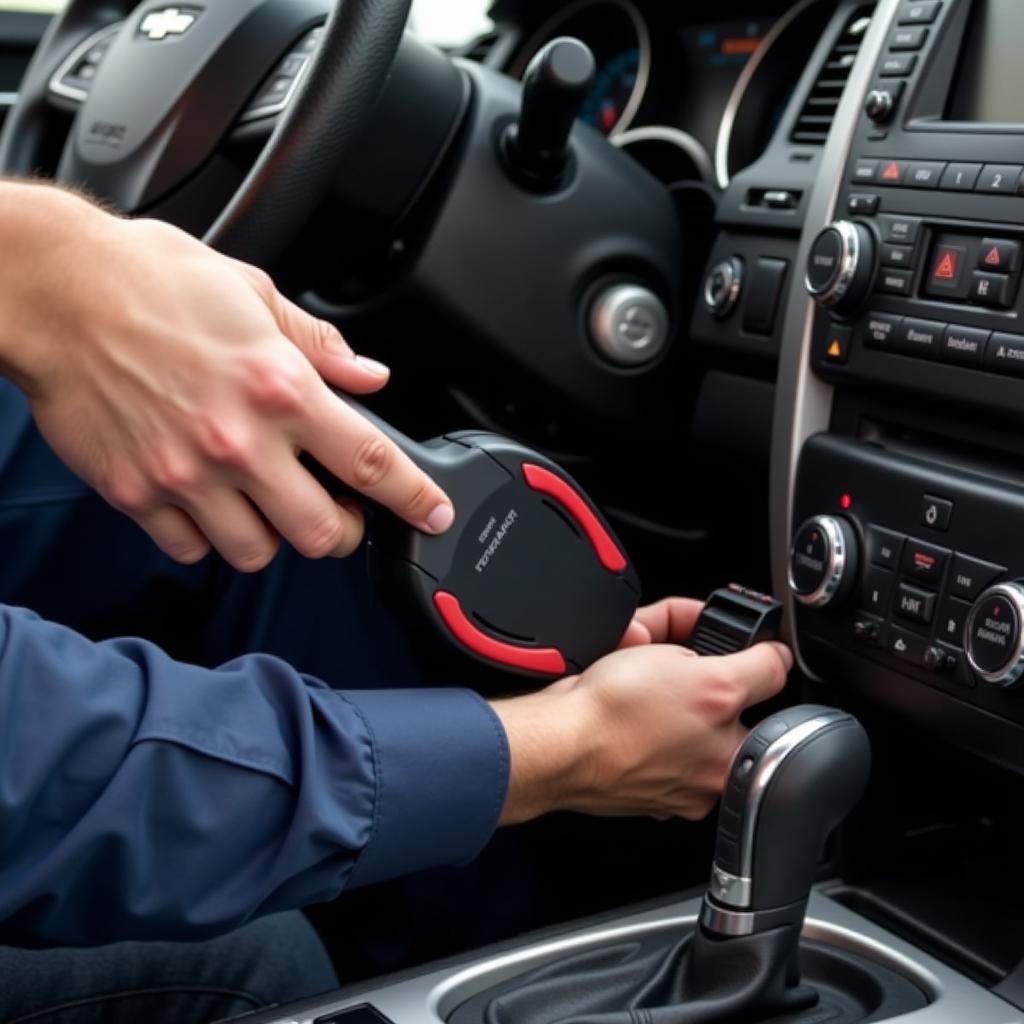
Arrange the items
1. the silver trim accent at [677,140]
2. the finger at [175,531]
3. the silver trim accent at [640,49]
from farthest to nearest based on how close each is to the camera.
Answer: the silver trim accent at [640,49]
the silver trim accent at [677,140]
the finger at [175,531]

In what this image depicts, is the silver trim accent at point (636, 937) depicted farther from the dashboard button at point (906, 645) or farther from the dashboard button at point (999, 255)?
the dashboard button at point (999, 255)

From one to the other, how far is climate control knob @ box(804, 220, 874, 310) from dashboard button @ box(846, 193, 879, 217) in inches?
0.4

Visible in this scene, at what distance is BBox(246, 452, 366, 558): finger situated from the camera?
72 centimetres

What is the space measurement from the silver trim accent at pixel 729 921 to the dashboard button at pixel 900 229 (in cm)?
39

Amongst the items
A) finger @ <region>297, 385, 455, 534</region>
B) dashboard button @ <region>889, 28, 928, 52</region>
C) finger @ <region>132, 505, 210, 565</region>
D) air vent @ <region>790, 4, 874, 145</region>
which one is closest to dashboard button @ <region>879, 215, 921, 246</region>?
dashboard button @ <region>889, 28, 928, 52</region>

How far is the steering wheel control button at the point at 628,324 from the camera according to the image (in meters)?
1.22

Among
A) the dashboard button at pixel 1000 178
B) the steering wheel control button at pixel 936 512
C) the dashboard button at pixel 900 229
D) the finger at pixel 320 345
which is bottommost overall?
the steering wheel control button at pixel 936 512

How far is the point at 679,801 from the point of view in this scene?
903mm

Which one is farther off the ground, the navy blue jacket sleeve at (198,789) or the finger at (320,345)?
the finger at (320,345)

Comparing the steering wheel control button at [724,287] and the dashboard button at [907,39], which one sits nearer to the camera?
the dashboard button at [907,39]

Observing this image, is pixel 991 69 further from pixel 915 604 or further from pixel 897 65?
pixel 915 604

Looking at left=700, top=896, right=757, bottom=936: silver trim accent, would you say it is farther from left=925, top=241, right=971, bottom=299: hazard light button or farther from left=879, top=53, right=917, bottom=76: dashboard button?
left=879, top=53, right=917, bottom=76: dashboard button

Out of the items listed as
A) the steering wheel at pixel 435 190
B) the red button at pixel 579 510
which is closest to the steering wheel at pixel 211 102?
the steering wheel at pixel 435 190

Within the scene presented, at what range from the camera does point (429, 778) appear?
73 centimetres
